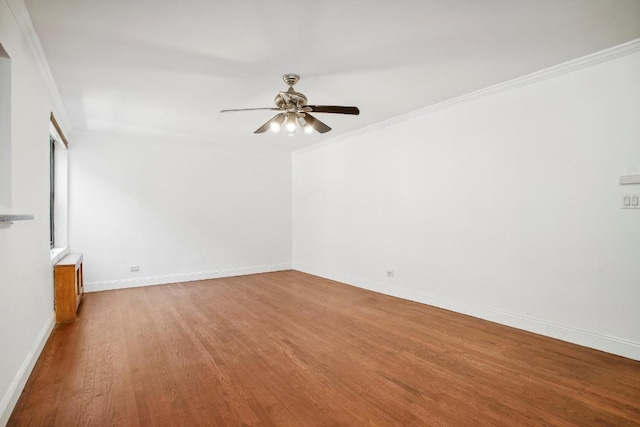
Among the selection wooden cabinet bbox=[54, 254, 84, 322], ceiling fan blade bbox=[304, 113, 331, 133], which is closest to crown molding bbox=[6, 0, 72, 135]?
wooden cabinet bbox=[54, 254, 84, 322]

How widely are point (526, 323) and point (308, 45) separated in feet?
10.9

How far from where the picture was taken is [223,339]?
10.3ft

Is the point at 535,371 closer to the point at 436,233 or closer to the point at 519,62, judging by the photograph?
the point at 436,233

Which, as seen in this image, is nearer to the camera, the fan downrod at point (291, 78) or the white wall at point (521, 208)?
the white wall at point (521, 208)

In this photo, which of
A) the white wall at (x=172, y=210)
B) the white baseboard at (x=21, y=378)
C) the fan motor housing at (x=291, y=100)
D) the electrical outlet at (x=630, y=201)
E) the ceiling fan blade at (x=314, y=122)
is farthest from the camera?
the white wall at (x=172, y=210)

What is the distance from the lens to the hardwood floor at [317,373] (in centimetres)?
197

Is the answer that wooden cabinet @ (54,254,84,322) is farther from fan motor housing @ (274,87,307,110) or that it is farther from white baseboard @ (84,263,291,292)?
fan motor housing @ (274,87,307,110)

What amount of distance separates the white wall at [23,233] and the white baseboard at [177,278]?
2085mm

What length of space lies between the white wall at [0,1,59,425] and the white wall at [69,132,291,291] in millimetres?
2102

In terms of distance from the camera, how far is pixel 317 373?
97.2 inches

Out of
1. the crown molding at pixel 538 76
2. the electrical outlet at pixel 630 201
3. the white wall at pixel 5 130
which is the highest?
the crown molding at pixel 538 76

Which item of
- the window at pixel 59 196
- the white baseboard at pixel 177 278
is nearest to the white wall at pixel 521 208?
the white baseboard at pixel 177 278

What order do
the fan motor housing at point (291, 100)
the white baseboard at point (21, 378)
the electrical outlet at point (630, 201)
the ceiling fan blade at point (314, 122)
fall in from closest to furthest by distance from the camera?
the white baseboard at point (21, 378)
the electrical outlet at point (630, 201)
the fan motor housing at point (291, 100)
the ceiling fan blade at point (314, 122)

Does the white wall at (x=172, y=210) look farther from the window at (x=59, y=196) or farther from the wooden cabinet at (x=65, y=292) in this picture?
the wooden cabinet at (x=65, y=292)
